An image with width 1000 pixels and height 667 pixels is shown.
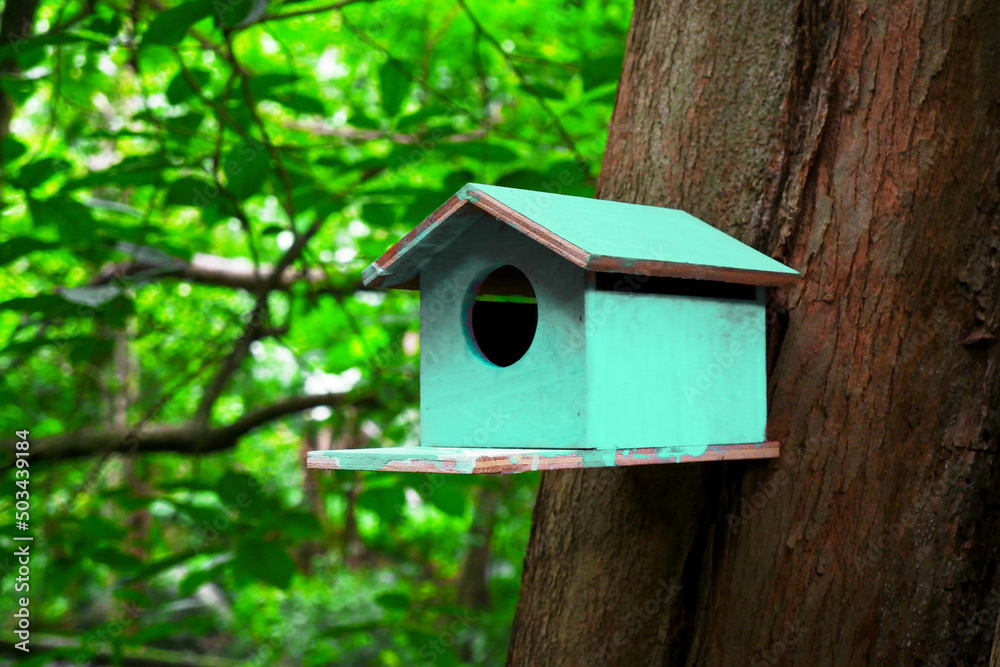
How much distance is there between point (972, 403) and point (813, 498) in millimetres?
349

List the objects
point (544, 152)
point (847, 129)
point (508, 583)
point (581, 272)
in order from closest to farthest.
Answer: point (581, 272), point (847, 129), point (544, 152), point (508, 583)

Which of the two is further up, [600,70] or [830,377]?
[600,70]

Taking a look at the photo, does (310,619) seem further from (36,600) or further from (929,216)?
(929,216)

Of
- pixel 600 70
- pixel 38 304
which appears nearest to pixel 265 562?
pixel 38 304

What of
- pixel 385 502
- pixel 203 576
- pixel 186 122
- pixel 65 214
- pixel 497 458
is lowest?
pixel 203 576

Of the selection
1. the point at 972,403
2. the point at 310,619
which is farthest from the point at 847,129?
the point at 310,619

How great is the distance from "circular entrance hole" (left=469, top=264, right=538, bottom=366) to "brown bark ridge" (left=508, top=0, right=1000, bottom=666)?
301mm

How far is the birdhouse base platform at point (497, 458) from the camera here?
3.59 ft

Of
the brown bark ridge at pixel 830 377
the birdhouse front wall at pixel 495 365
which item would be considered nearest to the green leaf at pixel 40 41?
the birdhouse front wall at pixel 495 365

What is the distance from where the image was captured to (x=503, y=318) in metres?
1.79

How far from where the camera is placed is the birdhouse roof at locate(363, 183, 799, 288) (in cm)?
123

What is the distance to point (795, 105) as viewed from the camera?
5.47ft

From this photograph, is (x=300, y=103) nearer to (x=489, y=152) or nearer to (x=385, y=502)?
(x=489, y=152)

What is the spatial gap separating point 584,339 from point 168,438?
2123 mm
